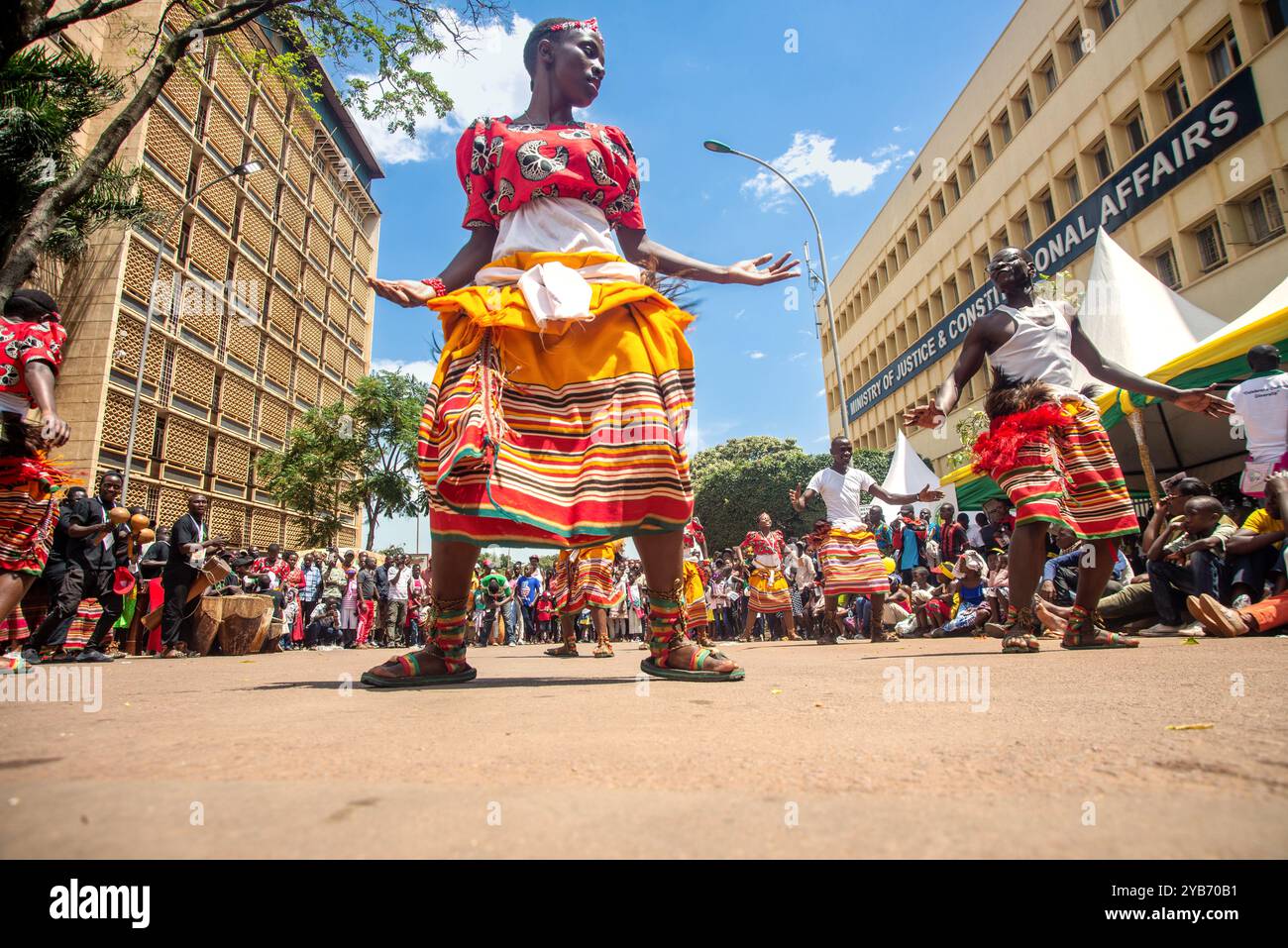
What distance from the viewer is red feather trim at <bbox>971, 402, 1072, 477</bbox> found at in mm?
3916

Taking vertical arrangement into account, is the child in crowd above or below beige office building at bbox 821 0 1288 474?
below

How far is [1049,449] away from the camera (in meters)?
3.89

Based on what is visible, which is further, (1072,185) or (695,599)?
(1072,185)

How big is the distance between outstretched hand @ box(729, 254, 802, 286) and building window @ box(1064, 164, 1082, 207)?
2339 centimetres

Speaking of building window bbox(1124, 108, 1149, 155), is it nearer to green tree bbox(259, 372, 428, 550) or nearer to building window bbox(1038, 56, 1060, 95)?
building window bbox(1038, 56, 1060, 95)

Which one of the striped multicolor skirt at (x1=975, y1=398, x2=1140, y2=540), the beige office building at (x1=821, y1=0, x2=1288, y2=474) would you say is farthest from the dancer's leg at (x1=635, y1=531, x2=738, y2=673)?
the beige office building at (x1=821, y1=0, x2=1288, y2=474)

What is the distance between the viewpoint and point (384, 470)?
93.0 ft

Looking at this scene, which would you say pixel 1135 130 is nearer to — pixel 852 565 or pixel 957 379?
pixel 852 565

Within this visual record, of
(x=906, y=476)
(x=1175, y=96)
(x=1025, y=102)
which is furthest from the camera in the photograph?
(x=1025, y=102)

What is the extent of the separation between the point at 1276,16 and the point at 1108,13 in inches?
254

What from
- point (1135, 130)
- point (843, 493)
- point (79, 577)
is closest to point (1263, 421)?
point (843, 493)

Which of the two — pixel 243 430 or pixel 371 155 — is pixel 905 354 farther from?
pixel 371 155

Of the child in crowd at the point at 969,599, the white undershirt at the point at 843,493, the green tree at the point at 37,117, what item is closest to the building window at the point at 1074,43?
the child in crowd at the point at 969,599
